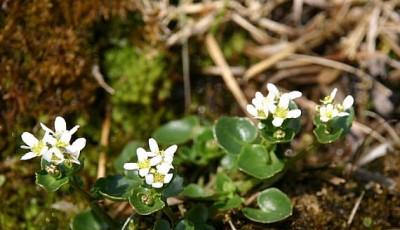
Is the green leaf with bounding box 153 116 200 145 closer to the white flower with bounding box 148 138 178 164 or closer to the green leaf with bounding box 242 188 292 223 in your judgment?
the green leaf with bounding box 242 188 292 223

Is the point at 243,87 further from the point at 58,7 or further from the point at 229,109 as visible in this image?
the point at 58,7

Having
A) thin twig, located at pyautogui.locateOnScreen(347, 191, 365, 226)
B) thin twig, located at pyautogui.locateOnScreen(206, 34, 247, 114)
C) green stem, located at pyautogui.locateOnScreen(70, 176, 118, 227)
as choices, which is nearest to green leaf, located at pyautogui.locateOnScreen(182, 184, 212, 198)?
green stem, located at pyautogui.locateOnScreen(70, 176, 118, 227)

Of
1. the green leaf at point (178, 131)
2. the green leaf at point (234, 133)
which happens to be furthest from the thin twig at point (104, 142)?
the green leaf at point (234, 133)

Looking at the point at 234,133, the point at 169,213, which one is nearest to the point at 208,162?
the point at 234,133

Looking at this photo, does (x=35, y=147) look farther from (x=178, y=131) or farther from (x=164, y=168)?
(x=178, y=131)

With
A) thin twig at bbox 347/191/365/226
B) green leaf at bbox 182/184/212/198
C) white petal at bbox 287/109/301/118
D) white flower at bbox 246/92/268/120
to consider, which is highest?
white flower at bbox 246/92/268/120

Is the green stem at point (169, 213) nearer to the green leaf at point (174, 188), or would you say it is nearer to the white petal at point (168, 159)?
the green leaf at point (174, 188)
